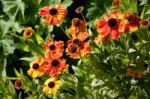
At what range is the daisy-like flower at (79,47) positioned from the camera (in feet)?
5.62

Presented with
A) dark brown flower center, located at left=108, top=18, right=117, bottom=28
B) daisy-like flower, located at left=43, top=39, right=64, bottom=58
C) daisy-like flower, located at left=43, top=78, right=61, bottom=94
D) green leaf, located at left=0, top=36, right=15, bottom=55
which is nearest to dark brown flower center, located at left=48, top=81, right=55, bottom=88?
daisy-like flower, located at left=43, top=78, right=61, bottom=94

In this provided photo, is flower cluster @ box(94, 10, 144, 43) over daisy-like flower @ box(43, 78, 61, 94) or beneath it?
over

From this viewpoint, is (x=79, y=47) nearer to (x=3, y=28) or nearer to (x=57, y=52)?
(x=57, y=52)

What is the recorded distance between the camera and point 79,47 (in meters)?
1.73

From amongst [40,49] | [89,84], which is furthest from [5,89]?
[89,84]

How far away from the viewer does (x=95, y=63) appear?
1801 mm

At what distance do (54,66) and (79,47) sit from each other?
118mm

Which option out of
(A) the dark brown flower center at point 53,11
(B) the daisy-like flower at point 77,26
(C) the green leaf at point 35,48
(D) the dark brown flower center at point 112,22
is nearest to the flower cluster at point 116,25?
(D) the dark brown flower center at point 112,22

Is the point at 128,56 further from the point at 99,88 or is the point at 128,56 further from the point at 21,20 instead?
the point at 21,20

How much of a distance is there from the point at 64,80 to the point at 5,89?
0.34 metres

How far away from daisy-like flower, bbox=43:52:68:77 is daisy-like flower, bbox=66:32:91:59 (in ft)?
0.15

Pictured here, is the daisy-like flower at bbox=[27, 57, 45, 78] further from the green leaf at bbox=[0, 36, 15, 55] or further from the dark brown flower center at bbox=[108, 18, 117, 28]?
the green leaf at bbox=[0, 36, 15, 55]

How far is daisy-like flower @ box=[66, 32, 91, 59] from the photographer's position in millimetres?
1712

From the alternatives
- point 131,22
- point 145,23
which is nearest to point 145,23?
point 145,23
